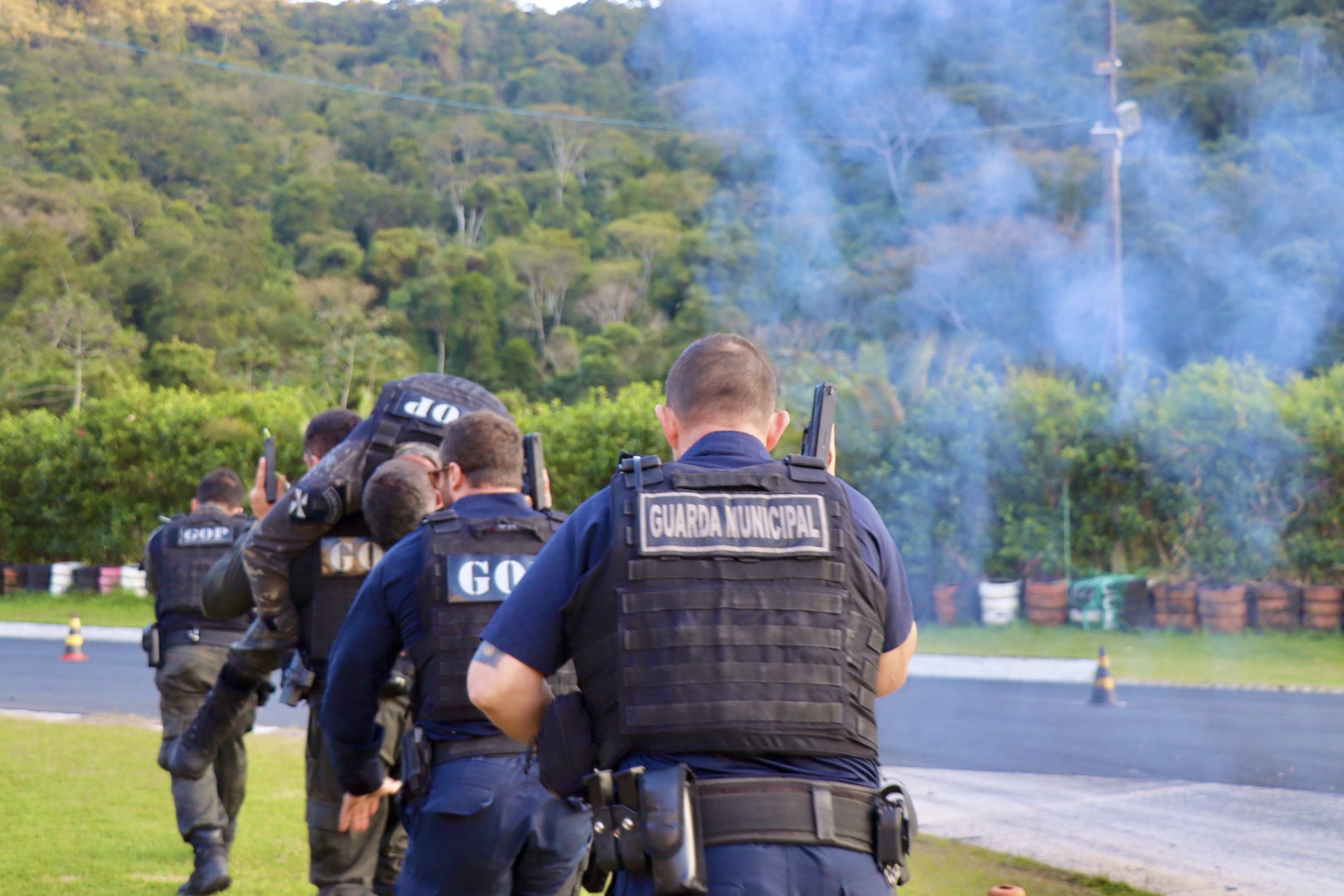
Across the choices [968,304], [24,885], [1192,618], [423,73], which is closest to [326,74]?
[423,73]

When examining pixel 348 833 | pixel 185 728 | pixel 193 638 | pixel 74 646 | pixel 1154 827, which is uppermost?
pixel 193 638

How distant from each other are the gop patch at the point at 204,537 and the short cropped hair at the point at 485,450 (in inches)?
127

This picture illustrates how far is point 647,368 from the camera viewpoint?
3628 centimetres

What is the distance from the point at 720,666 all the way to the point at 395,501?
7.16 ft

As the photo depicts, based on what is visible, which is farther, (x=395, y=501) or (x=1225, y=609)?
(x=1225, y=609)

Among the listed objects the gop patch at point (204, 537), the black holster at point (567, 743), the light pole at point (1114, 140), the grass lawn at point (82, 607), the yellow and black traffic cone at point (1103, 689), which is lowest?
the grass lawn at point (82, 607)

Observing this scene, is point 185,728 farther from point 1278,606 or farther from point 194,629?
point 1278,606

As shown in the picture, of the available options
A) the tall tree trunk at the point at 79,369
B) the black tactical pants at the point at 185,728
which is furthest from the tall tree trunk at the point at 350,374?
the black tactical pants at the point at 185,728

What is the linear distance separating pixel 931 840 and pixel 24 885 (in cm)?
427

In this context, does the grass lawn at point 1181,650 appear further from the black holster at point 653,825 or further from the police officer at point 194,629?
the black holster at point 653,825

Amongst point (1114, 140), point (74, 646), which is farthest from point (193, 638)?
point (1114, 140)

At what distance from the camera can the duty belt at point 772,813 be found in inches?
89.2

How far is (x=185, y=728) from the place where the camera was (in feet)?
20.8

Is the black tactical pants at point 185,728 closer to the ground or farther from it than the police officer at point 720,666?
closer to the ground
